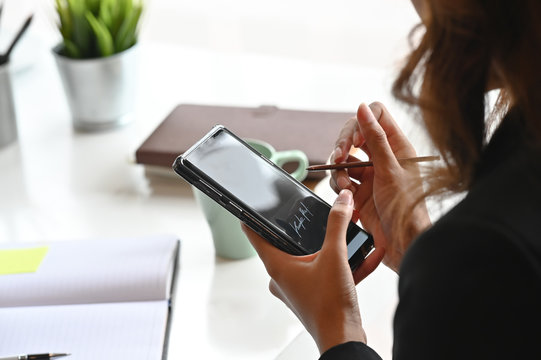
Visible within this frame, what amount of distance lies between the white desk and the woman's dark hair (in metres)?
0.08

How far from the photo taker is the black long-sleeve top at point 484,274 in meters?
0.43

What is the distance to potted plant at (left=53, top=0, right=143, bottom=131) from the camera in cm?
110

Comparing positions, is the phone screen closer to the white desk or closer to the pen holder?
the white desk

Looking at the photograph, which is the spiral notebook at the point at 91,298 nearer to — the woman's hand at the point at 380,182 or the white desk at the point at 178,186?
the white desk at the point at 178,186

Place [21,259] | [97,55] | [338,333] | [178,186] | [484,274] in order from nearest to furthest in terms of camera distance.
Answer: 1. [484,274]
2. [338,333]
3. [21,259]
4. [178,186]
5. [97,55]

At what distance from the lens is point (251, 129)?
107 centimetres

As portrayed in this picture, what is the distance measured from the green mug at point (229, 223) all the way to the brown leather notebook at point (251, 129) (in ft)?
0.29

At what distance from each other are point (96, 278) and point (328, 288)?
0.94 ft

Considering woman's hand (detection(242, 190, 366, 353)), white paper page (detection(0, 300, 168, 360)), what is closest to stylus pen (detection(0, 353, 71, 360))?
white paper page (detection(0, 300, 168, 360))

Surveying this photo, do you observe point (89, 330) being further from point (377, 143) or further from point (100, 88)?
point (100, 88)

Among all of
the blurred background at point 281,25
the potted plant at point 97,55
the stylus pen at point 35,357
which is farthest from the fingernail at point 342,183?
the blurred background at point 281,25

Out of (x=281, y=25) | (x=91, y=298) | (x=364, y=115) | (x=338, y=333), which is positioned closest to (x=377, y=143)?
(x=364, y=115)

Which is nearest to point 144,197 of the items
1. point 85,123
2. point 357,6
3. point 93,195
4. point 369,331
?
point 93,195
